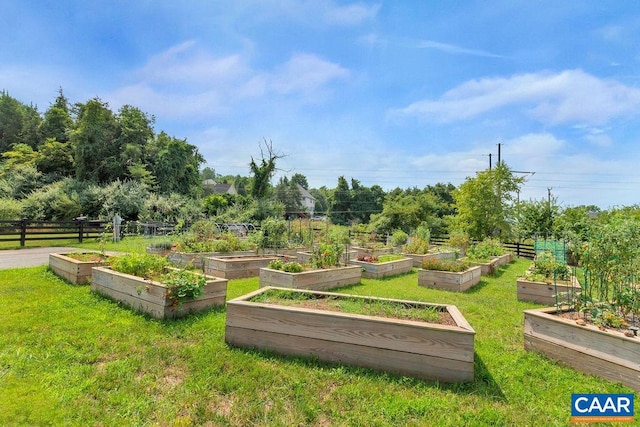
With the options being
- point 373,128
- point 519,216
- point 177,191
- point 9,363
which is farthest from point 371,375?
point 177,191

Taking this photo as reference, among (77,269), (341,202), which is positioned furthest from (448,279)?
(341,202)

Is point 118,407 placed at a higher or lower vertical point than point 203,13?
lower

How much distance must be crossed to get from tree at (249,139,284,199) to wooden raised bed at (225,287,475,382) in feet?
79.1

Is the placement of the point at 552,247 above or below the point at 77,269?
above

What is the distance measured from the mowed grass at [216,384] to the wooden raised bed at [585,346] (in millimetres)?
107

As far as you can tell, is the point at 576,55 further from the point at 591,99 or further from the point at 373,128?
the point at 373,128

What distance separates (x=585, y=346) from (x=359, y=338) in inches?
83.9

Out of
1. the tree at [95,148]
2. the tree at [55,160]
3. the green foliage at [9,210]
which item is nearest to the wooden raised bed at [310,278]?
the green foliage at [9,210]

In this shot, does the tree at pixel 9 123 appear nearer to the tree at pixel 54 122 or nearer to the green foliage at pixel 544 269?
the tree at pixel 54 122

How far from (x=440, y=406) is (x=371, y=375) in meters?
0.64

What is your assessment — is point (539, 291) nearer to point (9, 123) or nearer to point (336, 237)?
point (336, 237)

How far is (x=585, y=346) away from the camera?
9.75ft

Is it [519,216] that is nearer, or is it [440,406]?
[440,406]

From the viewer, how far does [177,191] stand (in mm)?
24875
